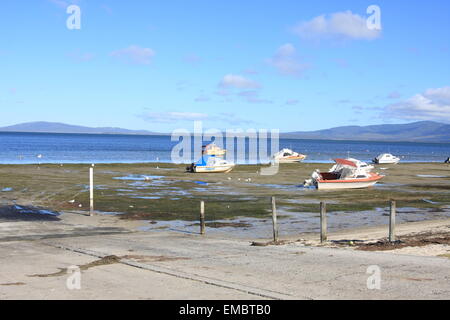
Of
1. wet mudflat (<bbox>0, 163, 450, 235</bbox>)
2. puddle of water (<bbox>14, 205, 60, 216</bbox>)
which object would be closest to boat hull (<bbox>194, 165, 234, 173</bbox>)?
wet mudflat (<bbox>0, 163, 450, 235</bbox>)

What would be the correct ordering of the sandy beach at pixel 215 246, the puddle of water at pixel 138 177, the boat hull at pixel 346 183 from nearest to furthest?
the sandy beach at pixel 215 246
the boat hull at pixel 346 183
the puddle of water at pixel 138 177

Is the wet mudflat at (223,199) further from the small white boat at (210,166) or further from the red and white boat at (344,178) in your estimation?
the small white boat at (210,166)

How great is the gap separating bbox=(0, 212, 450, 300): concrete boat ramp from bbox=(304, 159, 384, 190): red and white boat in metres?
23.5

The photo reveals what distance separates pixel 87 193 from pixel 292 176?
2454cm

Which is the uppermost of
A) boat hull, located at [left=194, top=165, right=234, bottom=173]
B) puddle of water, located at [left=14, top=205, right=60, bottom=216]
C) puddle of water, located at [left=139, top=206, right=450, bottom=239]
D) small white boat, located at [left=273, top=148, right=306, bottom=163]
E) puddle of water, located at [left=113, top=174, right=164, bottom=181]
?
small white boat, located at [left=273, top=148, right=306, bottom=163]

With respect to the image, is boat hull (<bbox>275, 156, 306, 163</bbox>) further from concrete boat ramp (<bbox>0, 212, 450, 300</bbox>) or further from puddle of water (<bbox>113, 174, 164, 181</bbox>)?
concrete boat ramp (<bbox>0, 212, 450, 300</bbox>)

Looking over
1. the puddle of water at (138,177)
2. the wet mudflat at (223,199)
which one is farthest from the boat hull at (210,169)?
the puddle of water at (138,177)

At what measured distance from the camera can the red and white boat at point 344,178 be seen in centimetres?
4212

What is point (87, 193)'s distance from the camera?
3672 cm

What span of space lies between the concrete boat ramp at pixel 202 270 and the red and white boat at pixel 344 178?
77.2 ft

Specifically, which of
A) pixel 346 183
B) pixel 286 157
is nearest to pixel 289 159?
pixel 286 157

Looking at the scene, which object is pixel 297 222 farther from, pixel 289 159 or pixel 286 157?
pixel 289 159

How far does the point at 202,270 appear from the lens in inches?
527

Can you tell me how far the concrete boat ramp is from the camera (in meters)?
11.0
